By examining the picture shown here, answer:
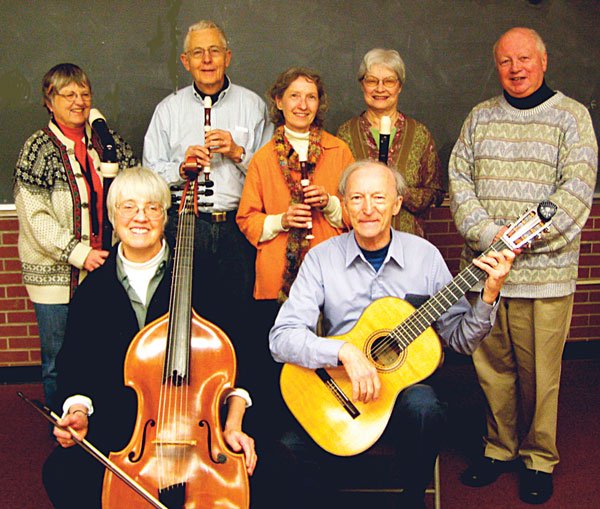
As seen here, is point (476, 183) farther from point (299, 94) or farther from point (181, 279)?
point (181, 279)

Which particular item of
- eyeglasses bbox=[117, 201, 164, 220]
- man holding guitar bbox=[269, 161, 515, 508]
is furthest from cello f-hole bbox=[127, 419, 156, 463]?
eyeglasses bbox=[117, 201, 164, 220]

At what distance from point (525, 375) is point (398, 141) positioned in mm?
1036

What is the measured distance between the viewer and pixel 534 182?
9.20 feet

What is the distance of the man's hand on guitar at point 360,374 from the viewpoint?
2230mm

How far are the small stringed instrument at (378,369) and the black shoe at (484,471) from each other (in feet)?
2.73

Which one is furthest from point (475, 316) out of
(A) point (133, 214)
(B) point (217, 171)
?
(B) point (217, 171)

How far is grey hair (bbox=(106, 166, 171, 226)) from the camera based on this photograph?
236 centimetres

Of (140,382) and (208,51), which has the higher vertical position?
(208,51)

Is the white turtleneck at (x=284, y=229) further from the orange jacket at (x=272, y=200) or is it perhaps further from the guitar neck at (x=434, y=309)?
the guitar neck at (x=434, y=309)

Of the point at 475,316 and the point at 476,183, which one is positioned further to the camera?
the point at 476,183

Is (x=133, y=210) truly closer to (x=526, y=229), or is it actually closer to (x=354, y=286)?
(x=354, y=286)

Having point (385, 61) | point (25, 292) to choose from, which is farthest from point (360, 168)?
point (25, 292)

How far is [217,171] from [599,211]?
2.13 metres

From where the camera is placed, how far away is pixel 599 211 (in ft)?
13.6
